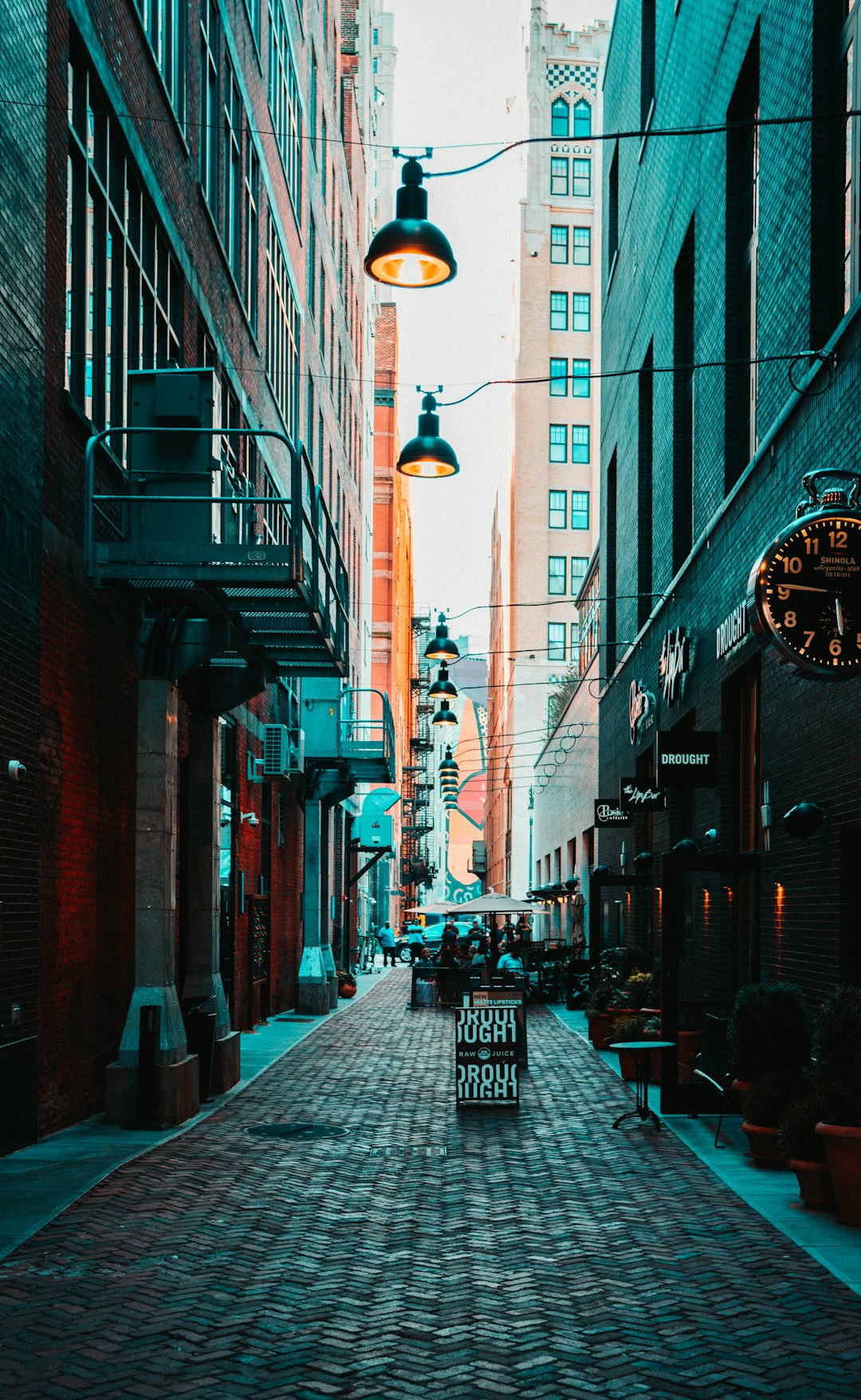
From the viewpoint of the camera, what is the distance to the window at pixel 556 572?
224 feet

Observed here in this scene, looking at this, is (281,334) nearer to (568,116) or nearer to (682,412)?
(682,412)

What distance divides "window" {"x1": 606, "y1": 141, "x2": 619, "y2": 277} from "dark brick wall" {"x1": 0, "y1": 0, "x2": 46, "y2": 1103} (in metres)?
20.3

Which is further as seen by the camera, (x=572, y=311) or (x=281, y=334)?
(x=572, y=311)

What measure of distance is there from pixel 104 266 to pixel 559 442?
56535mm

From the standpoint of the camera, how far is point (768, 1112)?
10.6 meters

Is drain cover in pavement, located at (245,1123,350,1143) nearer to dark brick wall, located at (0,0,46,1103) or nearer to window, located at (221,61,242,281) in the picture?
dark brick wall, located at (0,0,46,1103)

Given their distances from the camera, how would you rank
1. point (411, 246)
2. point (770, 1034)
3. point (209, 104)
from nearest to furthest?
point (770, 1034), point (411, 246), point (209, 104)

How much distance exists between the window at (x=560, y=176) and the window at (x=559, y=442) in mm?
11944

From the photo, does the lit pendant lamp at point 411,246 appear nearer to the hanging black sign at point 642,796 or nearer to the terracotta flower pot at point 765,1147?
the terracotta flower pot at point 765,1147

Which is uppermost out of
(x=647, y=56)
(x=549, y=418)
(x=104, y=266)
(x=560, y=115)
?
(x=560, y=115)

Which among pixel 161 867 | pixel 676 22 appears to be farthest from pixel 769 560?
pixel 676 22

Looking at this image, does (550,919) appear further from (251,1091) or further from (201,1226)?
(201,1226)


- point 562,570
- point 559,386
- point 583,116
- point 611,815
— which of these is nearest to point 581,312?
point 559,386

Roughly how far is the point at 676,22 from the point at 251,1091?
15592 millimetres
